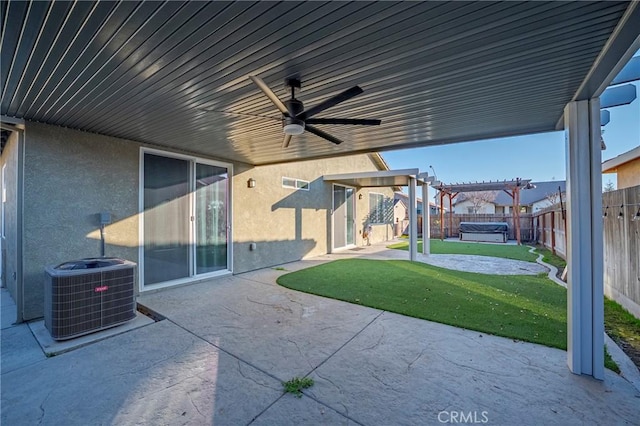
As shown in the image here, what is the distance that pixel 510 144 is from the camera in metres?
21.9

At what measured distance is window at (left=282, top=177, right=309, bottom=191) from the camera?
801 cm

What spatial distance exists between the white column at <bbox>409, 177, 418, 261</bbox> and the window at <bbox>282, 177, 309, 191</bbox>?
338 centimetres

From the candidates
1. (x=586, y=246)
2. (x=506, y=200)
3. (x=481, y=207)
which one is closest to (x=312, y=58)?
(x=586, y=246)

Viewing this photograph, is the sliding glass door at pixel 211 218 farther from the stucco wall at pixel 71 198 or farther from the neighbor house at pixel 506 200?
the neighbor house at pixel 506 200

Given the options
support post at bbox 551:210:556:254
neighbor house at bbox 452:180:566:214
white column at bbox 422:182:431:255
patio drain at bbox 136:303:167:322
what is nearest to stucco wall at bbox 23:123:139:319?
patio drain at bbox 136:303:167:322

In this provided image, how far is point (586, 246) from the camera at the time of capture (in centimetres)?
246

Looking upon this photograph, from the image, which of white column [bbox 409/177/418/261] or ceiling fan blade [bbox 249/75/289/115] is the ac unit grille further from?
white column [bbox 409/177/418/261]

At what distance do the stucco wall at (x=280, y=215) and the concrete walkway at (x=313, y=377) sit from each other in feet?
10.6

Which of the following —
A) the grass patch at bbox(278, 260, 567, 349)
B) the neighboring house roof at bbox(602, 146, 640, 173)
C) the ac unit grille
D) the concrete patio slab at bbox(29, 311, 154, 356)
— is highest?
the neighboring house roof at bbox(602, 146, 640, 173)

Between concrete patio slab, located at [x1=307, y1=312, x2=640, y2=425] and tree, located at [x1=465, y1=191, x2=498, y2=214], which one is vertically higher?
tree, located at [x1=465, y1=191, x2=498, y2=214]

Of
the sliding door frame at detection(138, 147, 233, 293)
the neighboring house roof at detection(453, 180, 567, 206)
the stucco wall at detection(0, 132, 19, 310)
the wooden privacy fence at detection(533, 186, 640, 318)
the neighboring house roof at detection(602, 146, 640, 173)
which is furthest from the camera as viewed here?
the neighboring house roof at detection(453, 180, 567, 206)

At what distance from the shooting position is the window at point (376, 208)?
13.0 m

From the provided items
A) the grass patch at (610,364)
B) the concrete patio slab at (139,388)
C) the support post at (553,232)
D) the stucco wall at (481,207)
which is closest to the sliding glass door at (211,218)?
the concrete patio slab at (139,388)

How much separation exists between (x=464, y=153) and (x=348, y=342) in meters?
27.8
